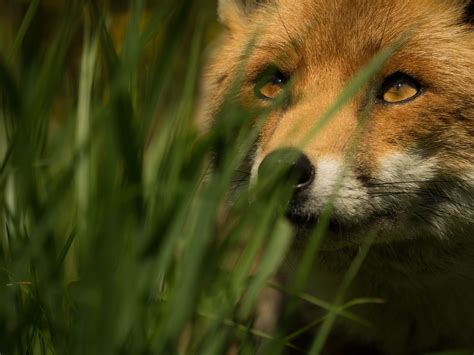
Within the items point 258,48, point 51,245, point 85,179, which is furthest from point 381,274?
point 51,245

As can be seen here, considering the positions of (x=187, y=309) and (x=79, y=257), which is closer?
(x=187, y=309)

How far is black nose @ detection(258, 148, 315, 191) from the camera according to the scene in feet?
5.42

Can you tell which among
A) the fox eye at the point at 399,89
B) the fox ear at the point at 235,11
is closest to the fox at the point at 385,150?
the fox eye at the point at 399,89

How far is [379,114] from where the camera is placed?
2.21 metres

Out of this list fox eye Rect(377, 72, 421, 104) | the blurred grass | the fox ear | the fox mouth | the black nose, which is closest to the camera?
the blurred grass

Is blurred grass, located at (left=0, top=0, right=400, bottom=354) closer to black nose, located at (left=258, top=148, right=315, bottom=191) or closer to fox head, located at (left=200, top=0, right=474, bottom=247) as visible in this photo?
black nose, located at (left=258, top=148, right=315, bottom=191)

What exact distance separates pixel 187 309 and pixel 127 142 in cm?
34

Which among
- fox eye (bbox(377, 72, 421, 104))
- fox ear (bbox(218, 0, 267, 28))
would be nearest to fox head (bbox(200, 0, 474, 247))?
fox eye (bbox(377, 72, 421, 104))

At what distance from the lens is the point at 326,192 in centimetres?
195

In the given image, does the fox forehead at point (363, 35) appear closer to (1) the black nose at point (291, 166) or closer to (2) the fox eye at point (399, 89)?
(2) the fox eye at point (399, 89)

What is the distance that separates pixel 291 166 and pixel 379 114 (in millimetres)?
470

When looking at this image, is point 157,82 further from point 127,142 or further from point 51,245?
point 51,245

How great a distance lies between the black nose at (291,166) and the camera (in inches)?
65.1

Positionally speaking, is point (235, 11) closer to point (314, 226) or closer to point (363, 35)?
point (363, 35)
